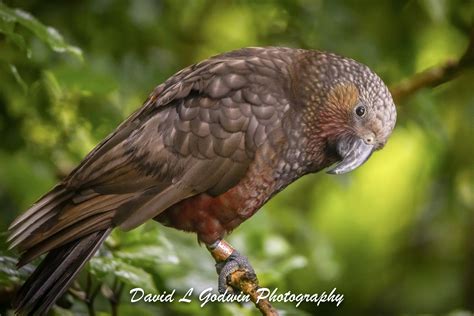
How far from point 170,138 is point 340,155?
1.89 ft

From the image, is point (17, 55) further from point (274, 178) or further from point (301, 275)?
point (301, 275)

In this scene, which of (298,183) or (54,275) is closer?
(54,275)

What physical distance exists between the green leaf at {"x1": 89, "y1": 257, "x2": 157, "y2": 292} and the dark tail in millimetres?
152

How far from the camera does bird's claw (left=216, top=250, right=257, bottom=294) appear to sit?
10.1 ft

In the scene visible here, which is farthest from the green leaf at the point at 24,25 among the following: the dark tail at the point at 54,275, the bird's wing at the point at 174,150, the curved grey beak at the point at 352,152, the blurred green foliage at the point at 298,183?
the curved grey beak at the point at 352,152

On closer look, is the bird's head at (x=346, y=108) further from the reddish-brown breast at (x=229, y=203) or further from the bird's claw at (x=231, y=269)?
the bird's claw at (x=231, y=269)

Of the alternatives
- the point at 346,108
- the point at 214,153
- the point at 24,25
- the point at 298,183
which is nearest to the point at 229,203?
the point at 214,153

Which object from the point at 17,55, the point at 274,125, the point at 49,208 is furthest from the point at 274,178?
the point at 17,55

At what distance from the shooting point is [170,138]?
309cm

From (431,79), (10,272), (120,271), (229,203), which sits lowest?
(10,272)

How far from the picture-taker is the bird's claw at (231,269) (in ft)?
10.1

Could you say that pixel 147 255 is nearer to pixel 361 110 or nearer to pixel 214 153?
pixel 214 153

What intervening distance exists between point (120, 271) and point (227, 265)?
0.34 meters

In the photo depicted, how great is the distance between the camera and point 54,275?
2893 millimetres
